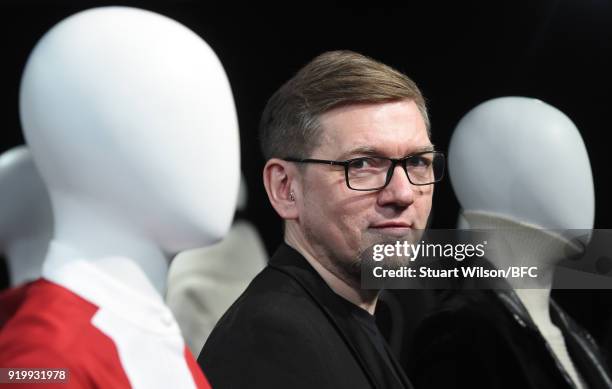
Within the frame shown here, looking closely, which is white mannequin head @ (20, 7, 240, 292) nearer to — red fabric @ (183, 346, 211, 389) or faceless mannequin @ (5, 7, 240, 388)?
faceless mannequin @ (5, 7, 240, 388)

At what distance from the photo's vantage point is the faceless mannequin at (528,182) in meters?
1.89

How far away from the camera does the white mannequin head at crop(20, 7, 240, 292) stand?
93 cm

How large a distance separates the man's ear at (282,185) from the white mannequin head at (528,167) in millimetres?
644

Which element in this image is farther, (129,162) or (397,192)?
(397,192)

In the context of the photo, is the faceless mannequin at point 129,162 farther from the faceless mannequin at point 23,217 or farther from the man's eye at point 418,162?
the man's eye at point 418,162

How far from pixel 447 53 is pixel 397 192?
0.88 meters

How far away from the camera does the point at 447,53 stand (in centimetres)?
213

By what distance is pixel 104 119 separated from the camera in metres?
0.92

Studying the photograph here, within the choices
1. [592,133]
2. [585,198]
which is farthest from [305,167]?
[592,133]

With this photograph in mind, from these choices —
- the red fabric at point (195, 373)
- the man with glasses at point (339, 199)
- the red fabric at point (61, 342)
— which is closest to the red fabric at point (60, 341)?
the red fabric at point (61, 342)

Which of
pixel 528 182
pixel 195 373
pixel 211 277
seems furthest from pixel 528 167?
pixel 195 373

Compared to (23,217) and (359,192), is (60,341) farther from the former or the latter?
(359,192)

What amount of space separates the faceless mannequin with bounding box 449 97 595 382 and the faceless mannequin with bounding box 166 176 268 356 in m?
0.62

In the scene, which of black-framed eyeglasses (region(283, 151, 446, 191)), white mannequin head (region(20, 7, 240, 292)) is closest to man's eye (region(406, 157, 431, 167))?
black-framed eyeglasses (region(283, 151, 446, 191))
